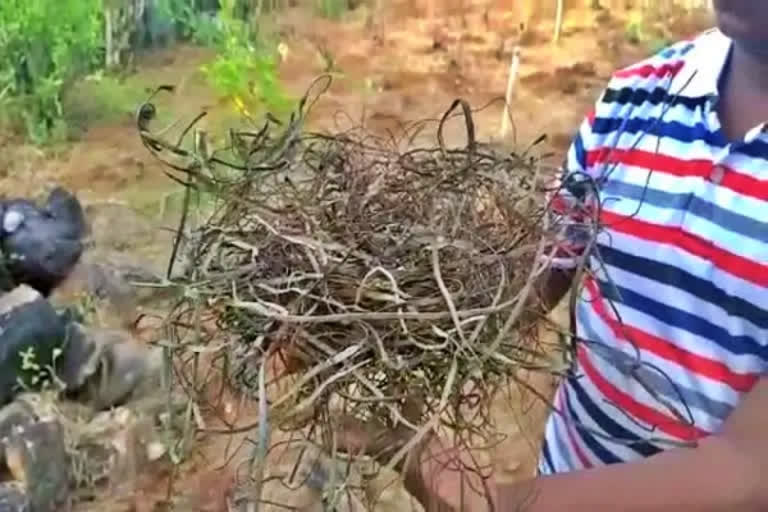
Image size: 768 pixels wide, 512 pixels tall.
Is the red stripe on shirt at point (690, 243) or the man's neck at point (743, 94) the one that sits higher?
the man's neck at point (743, 94)

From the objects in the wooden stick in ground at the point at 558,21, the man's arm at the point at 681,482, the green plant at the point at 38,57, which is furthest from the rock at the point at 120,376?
the wooden stick in ground at the point at 558,21

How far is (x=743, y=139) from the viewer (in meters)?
0.90

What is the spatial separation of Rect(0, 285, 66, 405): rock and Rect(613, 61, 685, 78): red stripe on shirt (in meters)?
1.18

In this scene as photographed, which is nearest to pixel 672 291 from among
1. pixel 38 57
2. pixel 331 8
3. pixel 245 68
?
pixel 245 68

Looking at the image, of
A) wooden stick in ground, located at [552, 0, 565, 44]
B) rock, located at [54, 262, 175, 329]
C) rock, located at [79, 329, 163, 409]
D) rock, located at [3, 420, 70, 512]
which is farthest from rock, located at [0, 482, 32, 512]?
wooden stick in ground, located at [552, 0, 565, 44]

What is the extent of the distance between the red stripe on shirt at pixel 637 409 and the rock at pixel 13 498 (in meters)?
1.04

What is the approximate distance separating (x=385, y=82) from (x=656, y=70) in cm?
213

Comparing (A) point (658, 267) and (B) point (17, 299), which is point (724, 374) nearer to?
(A) point (658, 267)

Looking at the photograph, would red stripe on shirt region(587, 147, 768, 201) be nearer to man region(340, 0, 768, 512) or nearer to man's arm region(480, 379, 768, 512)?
man region(340, 0, 768, 512)

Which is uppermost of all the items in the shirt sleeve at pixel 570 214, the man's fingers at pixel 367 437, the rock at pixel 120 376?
the shirt sleeve at pixel 570 214

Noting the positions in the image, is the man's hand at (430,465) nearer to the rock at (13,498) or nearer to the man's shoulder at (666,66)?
the man's shoulder at (666,66)

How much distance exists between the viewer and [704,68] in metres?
0.95

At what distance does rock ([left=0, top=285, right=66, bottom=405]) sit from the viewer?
1.92m

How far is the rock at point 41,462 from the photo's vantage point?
1.83 metres
